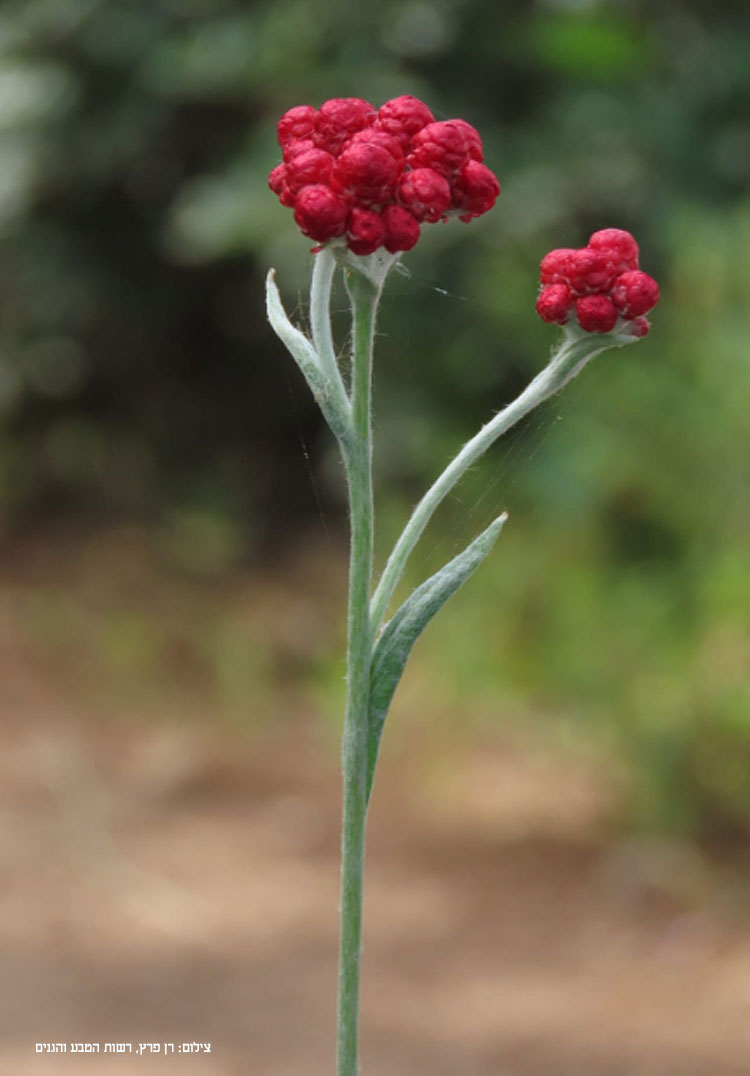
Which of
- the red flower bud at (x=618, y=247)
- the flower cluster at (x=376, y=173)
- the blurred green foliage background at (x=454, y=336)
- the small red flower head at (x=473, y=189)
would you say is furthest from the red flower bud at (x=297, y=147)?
the blurred green foliage background at (x=454, y=336)

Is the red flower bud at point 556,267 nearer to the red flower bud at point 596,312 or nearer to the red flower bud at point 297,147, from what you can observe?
the red flower bud at point 596,312

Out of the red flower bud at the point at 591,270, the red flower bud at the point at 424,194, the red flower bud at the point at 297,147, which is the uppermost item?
the red flower bud at the point at 297,147

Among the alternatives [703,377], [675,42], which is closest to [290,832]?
[703,377]

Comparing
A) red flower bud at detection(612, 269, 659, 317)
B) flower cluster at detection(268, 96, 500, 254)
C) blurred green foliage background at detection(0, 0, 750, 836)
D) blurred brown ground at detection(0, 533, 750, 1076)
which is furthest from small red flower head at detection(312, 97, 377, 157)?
blurred brown ground at detection(0, 533, 750, 1076)

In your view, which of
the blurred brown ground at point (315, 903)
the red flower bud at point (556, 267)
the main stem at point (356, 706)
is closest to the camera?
the main stem at point (356, 706)

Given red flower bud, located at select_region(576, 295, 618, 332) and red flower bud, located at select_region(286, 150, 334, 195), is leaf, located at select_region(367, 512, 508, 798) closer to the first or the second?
red flower bud, located at select_region(576, 295, 618, 332)

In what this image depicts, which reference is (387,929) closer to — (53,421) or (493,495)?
(493,495)
